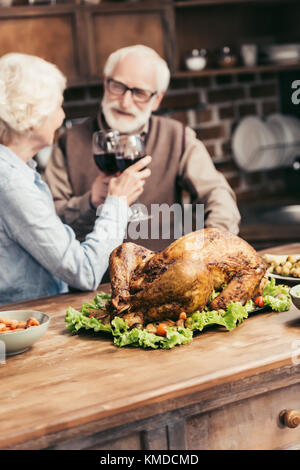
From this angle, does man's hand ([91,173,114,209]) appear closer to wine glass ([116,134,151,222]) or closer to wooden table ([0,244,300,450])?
wine glass ([116,134,151,222])

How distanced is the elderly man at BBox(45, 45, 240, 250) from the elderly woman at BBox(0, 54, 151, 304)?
2.04ft

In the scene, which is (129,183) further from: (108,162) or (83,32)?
(83,32)

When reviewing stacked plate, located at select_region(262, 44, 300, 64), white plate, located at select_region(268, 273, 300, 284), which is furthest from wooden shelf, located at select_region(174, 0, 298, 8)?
white plate, located at select_region(268, 273, 300, 284)

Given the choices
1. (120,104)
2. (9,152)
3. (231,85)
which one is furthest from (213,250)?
(231,85)

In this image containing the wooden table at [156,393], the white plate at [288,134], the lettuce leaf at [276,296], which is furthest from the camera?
the white plate at [288,134]

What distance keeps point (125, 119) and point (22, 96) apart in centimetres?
83

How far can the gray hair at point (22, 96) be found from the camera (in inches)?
71.7

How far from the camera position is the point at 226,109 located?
3637 millimetres

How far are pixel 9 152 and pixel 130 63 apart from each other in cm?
95

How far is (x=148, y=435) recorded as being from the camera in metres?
1.12

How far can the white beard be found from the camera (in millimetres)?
2594

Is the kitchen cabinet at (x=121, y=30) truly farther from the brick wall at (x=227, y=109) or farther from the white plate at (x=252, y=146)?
the white plate at (x=252, y=146)

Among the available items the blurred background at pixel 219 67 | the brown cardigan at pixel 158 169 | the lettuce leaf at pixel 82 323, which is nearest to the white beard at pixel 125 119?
the brown cardigan at pixel 158 169

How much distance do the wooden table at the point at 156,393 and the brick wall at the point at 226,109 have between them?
221cm
